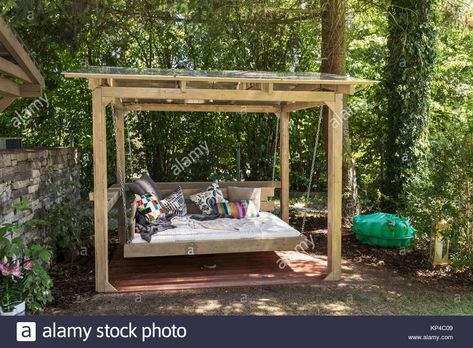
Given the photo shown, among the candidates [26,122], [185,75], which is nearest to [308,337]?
[185,75]

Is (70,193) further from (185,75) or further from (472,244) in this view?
(472,244)

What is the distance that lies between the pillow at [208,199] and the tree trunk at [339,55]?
2187mm

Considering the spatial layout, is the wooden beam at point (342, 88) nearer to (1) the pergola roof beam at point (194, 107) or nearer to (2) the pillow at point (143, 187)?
(1) the pergola roof beam at point (194, 107)

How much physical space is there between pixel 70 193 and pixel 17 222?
203 centimetres

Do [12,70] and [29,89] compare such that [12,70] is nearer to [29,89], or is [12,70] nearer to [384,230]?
[29,89]

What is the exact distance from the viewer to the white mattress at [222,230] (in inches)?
194

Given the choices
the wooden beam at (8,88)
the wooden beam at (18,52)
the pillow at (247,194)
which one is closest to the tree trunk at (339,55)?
the pillow at (247,194)

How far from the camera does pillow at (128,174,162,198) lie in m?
5.67

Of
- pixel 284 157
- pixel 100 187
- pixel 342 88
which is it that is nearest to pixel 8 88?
pixel 100 187

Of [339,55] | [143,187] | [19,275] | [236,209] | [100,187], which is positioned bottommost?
[19,275]

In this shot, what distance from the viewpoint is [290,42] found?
7.71 meters

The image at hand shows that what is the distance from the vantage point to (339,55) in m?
6.98

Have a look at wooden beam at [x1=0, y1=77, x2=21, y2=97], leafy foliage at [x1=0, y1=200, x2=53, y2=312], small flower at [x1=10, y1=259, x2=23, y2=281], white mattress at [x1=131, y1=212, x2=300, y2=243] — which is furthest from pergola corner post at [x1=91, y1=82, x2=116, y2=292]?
wooden beam at [x1=0, y1=77, x2=21, y2=97]

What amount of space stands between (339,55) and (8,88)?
15.7 ft
